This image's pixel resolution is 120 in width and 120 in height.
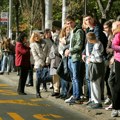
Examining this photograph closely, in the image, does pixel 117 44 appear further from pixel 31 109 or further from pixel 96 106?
pixel 31 109

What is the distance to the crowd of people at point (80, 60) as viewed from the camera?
10.0 metres

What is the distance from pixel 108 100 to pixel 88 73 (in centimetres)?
93

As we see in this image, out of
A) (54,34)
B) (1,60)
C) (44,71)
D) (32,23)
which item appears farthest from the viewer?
(32,23)

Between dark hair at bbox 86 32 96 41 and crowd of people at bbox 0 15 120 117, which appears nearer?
crowd of people at bbox 0 15 120 117

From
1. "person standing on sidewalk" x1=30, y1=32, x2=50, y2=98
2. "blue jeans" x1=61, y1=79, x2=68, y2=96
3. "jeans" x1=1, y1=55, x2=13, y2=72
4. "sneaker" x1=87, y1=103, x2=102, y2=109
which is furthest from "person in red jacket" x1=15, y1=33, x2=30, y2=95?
"jeans" x1=1, y1=55, x2=13, y2=72

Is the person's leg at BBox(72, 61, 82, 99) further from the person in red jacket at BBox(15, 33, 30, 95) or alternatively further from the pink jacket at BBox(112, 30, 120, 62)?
the person in red jacket at BBox(15, 33, 30, 95)

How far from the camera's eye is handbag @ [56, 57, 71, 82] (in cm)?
1227

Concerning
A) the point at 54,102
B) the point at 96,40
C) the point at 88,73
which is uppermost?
the point at 96,40

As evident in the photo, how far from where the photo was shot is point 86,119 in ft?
33.1

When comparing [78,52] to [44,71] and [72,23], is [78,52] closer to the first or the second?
[72,23]

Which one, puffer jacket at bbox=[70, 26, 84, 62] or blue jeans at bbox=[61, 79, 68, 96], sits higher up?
puffer jacket at bbox=[70, 26, 84, 62]

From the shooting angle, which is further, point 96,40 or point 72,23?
point 72,23

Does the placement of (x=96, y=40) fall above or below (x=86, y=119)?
above

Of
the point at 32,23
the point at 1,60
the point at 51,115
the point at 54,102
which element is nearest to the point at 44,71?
the point at 54,102
